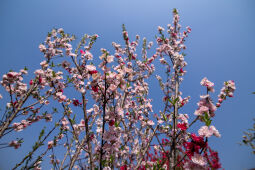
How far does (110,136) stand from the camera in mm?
2309

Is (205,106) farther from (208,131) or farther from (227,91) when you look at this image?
(227,91)

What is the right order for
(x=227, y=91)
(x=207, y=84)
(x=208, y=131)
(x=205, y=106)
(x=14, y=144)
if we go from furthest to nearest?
(x=14, y=144) < (x=227, y=91) < (x=207, y=84) < (x=205, y=106) < (x=208, y=131)

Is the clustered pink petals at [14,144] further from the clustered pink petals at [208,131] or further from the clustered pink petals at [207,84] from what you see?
the clustered pink petals at [207,84]

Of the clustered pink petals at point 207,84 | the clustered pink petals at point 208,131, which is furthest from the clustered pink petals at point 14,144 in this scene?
the clustered pink petals at point 207,84

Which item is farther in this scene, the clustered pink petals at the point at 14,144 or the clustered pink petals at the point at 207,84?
the clustered pink petals at the point at 14,144

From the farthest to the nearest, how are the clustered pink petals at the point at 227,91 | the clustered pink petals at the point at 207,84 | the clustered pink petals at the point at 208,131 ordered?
the clustered pink petals at the point at 227,91 → the clustered pink petals at the point at 207,84 → the clustered pink petals at the point at 208,131

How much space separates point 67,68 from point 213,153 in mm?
14748

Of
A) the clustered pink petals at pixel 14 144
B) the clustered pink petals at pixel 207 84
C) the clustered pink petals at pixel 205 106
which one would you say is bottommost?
the clustered pink petals at pixel 14 144

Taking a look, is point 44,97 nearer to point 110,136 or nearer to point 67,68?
point 67,68

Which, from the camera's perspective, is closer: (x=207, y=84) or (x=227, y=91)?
(x=207, y=84)

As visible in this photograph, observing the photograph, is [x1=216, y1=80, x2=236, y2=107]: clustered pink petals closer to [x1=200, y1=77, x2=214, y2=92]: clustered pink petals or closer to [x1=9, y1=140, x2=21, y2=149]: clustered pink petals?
[x1=200, y1=77, x2=214, y2=92]: clustered pink petals

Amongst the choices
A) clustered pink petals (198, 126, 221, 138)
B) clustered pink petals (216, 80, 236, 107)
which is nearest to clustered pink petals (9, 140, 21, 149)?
clustered pink petals (198, 126, 221, 138)

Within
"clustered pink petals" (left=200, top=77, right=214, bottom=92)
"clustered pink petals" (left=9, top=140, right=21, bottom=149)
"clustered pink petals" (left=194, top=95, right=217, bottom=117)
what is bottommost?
"clustered pink petals" (left=9, top=140, right=21, bottom=149)

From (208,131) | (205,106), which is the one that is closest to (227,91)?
(205,106)
